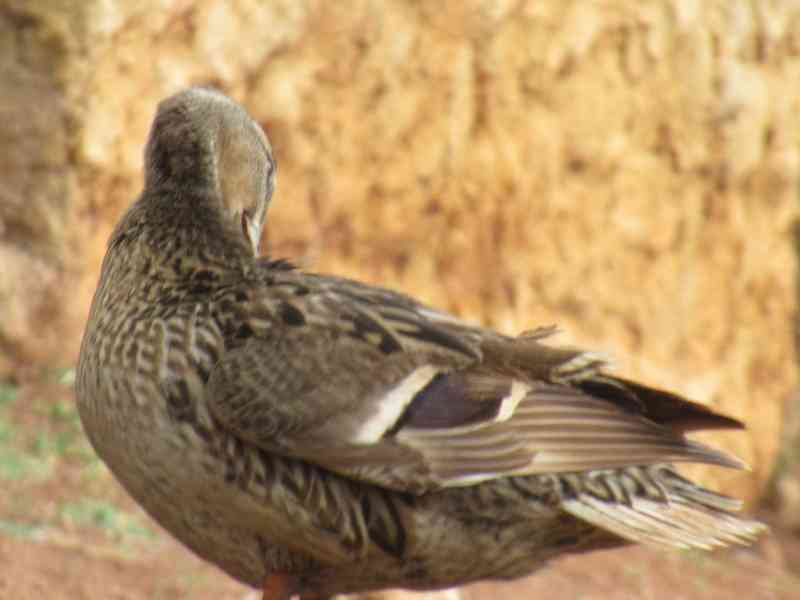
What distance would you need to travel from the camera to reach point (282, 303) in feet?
15.7

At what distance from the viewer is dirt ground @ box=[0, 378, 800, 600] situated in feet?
20.1

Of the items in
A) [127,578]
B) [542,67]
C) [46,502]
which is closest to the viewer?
[127,578]

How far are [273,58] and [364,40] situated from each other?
42 cm

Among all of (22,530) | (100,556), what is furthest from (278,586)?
(22,530)

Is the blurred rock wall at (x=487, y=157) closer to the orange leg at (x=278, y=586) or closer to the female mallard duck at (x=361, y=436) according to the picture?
the female mallard duck at (x=361, y=436)

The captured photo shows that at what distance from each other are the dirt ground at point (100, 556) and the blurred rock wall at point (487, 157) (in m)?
0.48

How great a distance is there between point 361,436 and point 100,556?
210 cm

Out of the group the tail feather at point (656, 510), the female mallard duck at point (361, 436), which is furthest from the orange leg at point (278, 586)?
the tail feather at point (656, 510)

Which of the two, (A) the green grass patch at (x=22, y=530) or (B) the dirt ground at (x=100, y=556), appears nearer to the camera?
(B) the dirt ground at (x=100, y=556)

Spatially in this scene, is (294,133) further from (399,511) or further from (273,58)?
(399,511)

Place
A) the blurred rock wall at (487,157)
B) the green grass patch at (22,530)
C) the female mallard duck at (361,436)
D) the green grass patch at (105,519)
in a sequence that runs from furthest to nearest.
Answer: the blurred rock wall at (487,157)
the green grass patch at (105,519)
the green grass patch at (22,530)
the female mallard duck at (361,436)

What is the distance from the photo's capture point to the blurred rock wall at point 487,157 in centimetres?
756

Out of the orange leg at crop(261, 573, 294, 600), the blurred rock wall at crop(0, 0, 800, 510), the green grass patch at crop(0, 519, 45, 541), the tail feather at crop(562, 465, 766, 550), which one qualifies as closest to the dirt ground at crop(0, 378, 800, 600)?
the green grass patch at crop(0, 519, 45, 541)

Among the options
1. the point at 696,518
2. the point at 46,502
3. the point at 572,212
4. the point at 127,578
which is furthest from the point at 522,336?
the point at 572,212
